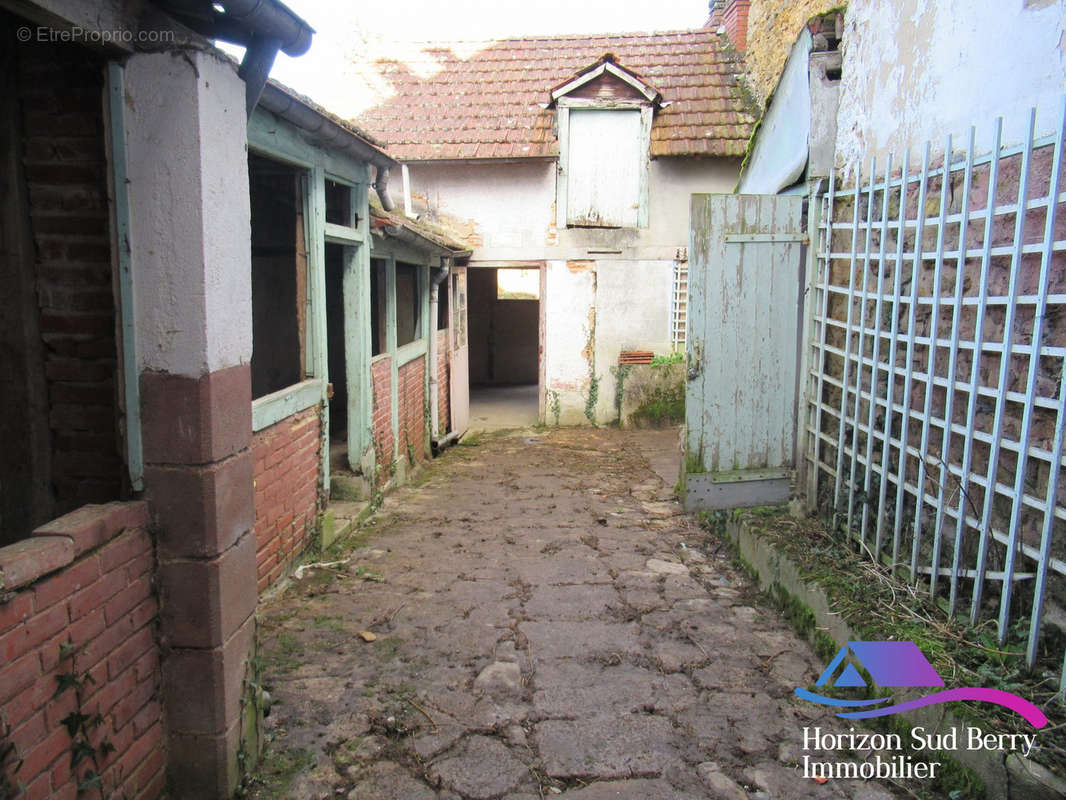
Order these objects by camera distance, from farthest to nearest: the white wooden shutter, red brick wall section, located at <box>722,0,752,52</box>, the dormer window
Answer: red brick wall section, located at <box>722,0,752,52</box> < the white wooden shutter < the dormer window

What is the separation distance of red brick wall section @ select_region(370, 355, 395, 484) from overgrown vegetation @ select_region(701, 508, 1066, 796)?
11.6 feet

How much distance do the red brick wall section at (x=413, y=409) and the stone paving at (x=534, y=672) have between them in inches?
72.7

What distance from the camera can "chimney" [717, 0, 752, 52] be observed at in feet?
41.8

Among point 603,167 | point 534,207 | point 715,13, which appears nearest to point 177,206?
point 534,207

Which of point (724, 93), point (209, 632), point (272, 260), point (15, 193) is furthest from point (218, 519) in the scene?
point (724, 93)

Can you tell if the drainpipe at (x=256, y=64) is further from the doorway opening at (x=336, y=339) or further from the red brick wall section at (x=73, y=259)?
the doorway opening at (x=336, y=339)

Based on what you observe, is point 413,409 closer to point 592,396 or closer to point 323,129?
point 323,129

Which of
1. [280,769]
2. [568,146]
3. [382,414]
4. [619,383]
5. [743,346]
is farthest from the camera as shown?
[619,383]

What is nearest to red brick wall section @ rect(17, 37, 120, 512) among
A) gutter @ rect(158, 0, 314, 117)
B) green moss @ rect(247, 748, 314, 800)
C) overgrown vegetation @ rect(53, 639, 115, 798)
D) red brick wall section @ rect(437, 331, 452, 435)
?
gutter @ rect(158, 0, 314, 117)

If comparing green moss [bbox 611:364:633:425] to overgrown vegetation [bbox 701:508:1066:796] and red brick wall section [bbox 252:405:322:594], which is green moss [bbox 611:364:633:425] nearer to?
overgrown vegetation [bbox 701:508:1066:796]

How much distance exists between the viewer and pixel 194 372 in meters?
2.68

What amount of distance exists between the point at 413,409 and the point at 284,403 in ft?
12.3

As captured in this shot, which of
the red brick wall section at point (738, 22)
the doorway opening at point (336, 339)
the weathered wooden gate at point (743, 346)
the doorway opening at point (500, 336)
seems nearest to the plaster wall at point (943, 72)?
the weathered wooden gate at point (743, 346)

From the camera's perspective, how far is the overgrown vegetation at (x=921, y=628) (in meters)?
2.89
